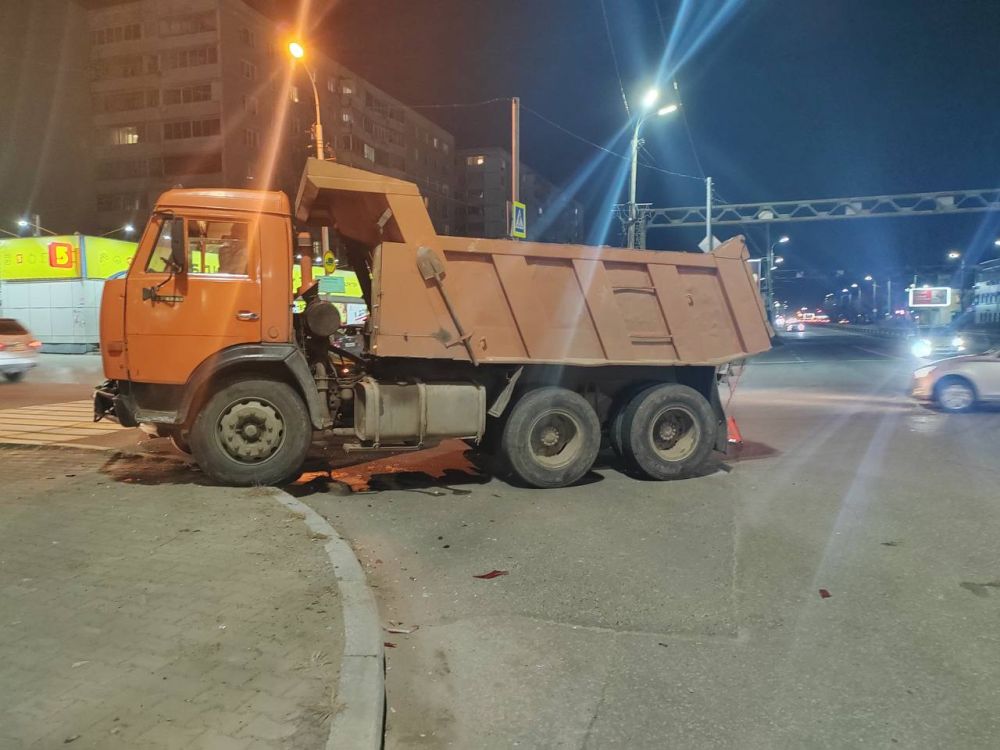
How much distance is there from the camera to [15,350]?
60.4 ft

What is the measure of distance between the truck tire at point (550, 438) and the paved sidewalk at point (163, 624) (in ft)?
8.38

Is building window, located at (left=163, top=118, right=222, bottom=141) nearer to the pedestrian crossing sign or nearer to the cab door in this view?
the pedestrian crossing sign

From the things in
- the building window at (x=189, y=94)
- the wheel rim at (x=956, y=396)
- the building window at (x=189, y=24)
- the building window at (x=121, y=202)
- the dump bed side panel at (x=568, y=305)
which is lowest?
the wheel rim at (x=956, y=396)

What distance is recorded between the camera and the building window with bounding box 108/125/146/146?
5891cm

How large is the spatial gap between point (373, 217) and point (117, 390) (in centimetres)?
324

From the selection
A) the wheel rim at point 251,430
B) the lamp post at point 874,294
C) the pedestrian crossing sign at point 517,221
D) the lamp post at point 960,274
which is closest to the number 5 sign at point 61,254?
the pedestrian crossing sign at point 517,221

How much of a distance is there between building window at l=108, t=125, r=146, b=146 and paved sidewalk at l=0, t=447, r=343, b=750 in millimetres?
61597

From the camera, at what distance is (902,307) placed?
320 ft

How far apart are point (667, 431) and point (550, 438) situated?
5.03 feet

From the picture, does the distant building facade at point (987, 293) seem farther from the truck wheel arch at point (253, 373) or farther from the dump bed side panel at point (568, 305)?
the truck wheel arch at point (253, 373)

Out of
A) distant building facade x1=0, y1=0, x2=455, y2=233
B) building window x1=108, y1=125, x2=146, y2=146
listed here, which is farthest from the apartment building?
building window x1=108, y1=125, x2=146, y2=146

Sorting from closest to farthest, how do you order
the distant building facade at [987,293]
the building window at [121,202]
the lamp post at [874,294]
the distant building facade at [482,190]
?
1. the building window at [121,202]
2. the distant building facade at [987,293]
3. the distant building facade at [482,190]
4. the lamp post at [874,294]

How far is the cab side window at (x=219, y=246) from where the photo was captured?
715cm

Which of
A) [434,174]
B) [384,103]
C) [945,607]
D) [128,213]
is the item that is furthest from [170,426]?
[434,174]
